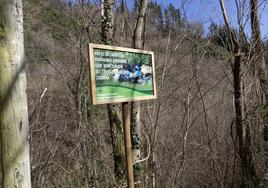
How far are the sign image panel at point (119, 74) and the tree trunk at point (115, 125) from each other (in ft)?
Answer: 6.10

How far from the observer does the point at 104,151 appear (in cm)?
550

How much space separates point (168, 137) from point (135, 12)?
2.15m

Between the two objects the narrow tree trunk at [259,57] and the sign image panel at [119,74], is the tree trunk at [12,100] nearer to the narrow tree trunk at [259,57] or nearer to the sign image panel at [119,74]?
the sign image panel at [119,74]

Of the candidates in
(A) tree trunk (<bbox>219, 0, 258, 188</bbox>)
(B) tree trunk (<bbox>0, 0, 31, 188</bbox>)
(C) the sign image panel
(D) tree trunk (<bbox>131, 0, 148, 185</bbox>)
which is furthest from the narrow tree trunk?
(B) tree trunk (<bbox>0, 0, 31, 188</bbox>)

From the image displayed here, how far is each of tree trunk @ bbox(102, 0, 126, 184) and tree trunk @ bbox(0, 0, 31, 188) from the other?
300cm

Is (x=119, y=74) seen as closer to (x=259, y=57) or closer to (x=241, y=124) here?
(x=241, y=124)

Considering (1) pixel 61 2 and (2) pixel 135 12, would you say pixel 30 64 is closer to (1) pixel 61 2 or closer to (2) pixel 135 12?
(1) pixel 61 2

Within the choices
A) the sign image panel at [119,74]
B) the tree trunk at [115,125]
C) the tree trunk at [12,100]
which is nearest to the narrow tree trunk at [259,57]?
the tree trunk at [115,125]

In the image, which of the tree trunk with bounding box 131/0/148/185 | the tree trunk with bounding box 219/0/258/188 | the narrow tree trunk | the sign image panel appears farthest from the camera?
the narrow tree trunk

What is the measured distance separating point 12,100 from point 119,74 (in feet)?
3.28

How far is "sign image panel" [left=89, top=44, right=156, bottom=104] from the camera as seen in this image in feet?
8.17

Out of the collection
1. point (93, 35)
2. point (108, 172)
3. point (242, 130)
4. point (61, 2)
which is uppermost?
point (61, 2)

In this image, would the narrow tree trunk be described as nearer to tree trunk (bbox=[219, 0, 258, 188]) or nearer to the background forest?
the background forest

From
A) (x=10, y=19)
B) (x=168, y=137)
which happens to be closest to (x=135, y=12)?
(x=168, y=137)
